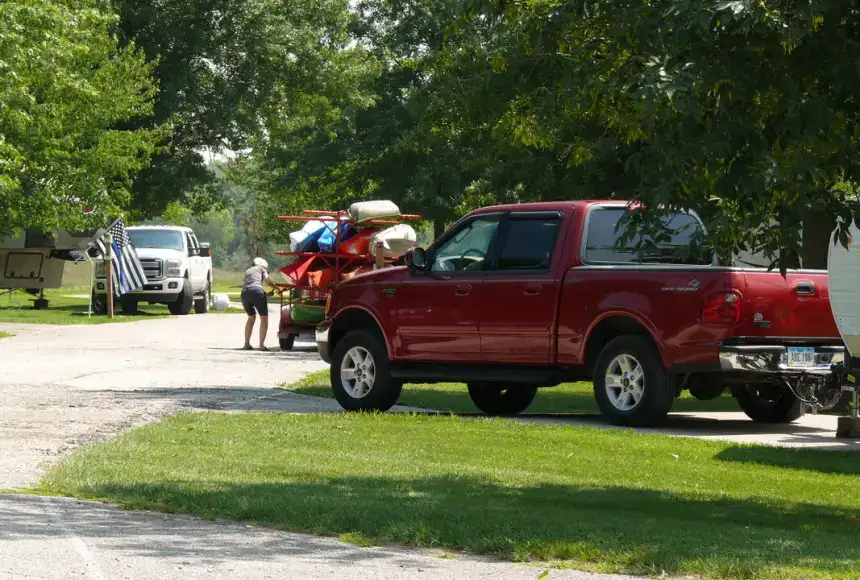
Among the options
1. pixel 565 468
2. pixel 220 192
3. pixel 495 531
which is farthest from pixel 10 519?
pixel 220 192

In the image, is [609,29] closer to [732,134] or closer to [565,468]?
[732,134]

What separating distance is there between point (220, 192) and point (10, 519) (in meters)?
53.3

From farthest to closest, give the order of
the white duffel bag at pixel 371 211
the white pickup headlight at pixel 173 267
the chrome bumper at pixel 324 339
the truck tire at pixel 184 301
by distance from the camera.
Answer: the truck tire at pixel 184 301 < the white pickup headlight at pixel 173 267 < the white duffel bag at pixel 371 211 < the chrome bumper at pixel 324 339

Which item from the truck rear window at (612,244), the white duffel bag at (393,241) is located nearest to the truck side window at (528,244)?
the truck rear window at (612,244)

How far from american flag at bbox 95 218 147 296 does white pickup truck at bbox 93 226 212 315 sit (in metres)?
0.41

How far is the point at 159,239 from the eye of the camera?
149ft

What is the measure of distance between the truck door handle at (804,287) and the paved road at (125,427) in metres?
5.31

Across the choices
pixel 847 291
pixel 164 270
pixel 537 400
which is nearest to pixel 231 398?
pixel 537 400

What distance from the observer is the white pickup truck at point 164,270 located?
44125mm

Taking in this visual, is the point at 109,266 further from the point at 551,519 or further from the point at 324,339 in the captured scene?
the point at 551,519

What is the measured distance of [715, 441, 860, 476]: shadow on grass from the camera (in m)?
12.6

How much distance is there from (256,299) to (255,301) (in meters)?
0.04

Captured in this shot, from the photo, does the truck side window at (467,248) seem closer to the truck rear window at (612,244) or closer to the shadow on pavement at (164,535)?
the truck rear window at (612,244)

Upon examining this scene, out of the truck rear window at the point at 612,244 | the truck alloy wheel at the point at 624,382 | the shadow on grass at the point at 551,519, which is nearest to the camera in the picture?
the shadow on grass at the point at 551,519
